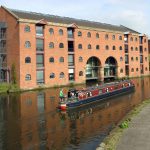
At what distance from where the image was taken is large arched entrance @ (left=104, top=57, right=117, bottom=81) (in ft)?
257

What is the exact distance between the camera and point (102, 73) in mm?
75688

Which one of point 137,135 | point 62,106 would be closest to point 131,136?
point 137,135

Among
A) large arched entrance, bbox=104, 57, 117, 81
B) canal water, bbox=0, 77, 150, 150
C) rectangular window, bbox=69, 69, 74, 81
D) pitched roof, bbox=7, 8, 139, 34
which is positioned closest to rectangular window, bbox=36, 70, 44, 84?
rectangular window, bbox=69, 69, 74, 81

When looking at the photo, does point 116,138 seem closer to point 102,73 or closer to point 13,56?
point 13,56

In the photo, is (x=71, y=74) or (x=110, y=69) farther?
(x=110, y=69)

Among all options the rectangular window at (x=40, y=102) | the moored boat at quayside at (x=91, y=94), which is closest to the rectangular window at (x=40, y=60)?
the rectangular window at (x=40, y=102)

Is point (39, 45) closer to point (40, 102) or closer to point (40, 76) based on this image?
point (40, 76)

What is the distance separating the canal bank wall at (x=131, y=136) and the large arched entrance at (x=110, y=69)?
1933 inches

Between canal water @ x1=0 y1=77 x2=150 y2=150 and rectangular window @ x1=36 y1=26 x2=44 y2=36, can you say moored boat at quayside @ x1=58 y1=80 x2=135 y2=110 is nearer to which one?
canal water @ x1=0 y1=77 x2=150 y2=150

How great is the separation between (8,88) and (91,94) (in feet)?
56.5

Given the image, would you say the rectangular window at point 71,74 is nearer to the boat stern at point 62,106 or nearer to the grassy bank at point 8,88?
the grassy bank at point 8,88

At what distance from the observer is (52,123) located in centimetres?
3100

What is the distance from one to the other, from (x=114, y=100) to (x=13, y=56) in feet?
70.9

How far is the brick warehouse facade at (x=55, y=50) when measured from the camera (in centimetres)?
5744
